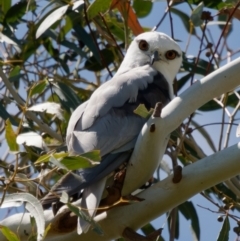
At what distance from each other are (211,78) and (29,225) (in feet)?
2.64

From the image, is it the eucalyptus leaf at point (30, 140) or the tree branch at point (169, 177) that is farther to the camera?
the eucalyptus leaf at point (30, 140)

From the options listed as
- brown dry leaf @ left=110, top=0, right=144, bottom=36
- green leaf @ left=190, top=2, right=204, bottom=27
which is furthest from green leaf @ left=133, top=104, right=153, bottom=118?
brown dry leaf @ left=110, top=0, right=144, bottom=36

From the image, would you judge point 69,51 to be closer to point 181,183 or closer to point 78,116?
point 78,116

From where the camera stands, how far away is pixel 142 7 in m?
4.54

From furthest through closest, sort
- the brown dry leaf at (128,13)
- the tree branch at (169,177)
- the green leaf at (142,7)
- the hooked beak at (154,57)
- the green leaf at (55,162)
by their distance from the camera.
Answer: the green leaf at (142,7) < the hooked beak at (154,57) < the brown dry leaf at (128,13) < the tree branch at (169,177) < the green leaf at (55,162)

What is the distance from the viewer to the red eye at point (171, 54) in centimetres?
425

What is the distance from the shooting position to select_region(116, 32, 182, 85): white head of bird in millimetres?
4234

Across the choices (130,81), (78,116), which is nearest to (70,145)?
(78,116)

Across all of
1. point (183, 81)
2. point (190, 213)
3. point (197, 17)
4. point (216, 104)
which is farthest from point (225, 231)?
point (183, 81)

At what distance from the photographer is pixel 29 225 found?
115 inches

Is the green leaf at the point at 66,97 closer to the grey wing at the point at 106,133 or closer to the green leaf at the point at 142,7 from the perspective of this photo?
the grey wing at the point at 106,133

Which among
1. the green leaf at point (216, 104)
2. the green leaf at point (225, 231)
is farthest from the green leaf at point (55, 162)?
the green leaf at point (216, 104)

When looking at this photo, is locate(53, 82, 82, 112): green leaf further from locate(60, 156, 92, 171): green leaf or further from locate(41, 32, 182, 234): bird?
locate(60, 156, 92, 171): green leaf

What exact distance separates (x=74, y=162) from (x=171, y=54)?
1.79 m
